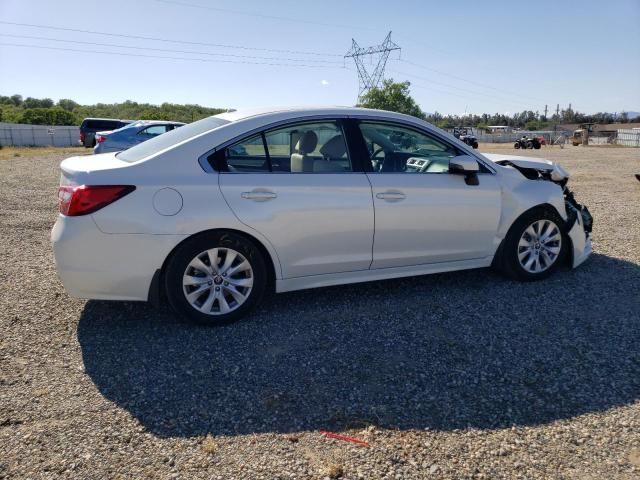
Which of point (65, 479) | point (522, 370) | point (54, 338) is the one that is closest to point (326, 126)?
point (522, 370)

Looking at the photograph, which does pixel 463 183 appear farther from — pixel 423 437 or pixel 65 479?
pixel 65 479

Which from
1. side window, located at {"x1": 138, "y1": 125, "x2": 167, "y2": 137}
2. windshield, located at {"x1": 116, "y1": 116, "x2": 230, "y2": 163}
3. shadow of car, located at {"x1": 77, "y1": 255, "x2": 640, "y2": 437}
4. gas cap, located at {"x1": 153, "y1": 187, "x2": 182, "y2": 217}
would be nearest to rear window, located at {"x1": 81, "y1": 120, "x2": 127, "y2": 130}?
side window, located at {"x1": 138, "y1": 125, "x2": 167, "y2": 137}

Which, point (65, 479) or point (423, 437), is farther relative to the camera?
point (423, 437)

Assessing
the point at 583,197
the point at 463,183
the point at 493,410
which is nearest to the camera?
the point at 493,410

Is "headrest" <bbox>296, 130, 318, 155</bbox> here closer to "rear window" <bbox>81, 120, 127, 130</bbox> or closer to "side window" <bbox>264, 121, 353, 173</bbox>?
"side window" <bbox>264, 121, 353, 173</bbox>

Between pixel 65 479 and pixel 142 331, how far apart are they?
1550 millimetres

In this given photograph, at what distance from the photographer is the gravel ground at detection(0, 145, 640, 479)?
7.83ft

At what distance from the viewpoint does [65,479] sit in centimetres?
223

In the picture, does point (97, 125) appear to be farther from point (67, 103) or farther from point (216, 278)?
point (67, 103)

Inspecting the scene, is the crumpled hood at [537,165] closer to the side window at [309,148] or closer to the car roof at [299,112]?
the car roof at [299,112]

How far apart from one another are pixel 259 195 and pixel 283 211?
8.6 inches

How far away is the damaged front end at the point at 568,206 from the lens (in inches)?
197

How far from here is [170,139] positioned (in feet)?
13.0

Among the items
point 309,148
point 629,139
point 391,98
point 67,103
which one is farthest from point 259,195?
point 67,103
